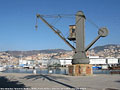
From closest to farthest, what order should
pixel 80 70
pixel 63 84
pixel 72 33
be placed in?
pixel 63 84
pixel 80 70
pixel 72 33

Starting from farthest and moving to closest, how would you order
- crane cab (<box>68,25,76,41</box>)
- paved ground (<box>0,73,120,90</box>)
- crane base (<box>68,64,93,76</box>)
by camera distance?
crane cab (<box>68,25,76,41</box>), crane base (<box>68,64,93,76</box>), paved ground (<box>0,73,120,90</box>)

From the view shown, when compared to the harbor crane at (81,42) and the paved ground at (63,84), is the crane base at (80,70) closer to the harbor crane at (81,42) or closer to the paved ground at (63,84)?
the harbor crane at (81,42)

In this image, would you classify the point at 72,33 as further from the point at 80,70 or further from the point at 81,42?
the point at 80,70

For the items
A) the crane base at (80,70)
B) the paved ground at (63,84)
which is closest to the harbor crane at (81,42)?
the crane base at (80,70)

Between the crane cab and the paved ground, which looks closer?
the paved ground

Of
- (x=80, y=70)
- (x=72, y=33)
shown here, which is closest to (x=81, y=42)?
(x=72, y=33)

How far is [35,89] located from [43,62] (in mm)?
154294

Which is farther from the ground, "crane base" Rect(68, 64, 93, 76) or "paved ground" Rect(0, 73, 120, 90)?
"crane base" Rect(68, 64, 93, 76)

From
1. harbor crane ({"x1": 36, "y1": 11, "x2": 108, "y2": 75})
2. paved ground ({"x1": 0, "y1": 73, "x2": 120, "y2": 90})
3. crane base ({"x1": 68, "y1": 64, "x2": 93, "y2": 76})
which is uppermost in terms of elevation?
harbor crane ({"x1": 36, "y1": 11, "x2": 108, "y2": 75})

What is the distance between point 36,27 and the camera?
40094 millimetres

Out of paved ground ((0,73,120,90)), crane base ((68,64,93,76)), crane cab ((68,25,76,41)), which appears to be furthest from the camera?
crane cab ((68,25,76,41))

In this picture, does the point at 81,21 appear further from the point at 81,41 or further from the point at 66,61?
the point at 66,61

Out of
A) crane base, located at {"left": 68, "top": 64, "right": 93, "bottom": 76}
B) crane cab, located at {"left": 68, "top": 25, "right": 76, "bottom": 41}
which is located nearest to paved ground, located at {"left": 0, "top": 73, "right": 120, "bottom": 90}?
crane base, located at {"left": 68, "top": 64, "right": 93, "bottom": 76}

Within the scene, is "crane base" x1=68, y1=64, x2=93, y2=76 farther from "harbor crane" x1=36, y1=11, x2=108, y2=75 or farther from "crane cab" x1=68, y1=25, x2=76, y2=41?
"crane cab" x1=68, y1=25, x2=76, y2=41
